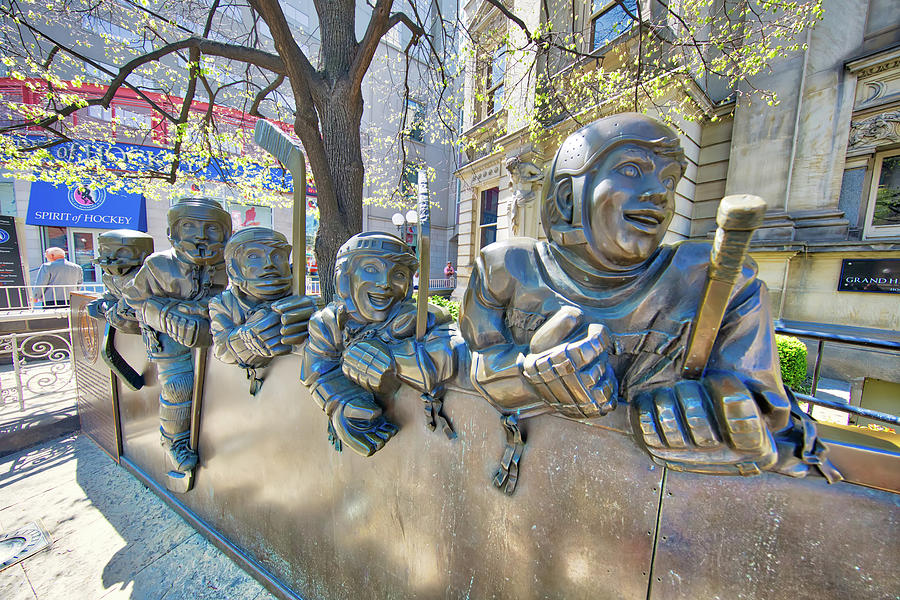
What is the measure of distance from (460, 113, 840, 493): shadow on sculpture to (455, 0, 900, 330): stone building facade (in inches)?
210

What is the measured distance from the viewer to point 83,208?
14.3 meters

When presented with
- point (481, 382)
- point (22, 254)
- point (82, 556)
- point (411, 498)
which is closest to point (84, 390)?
point (82, 556)

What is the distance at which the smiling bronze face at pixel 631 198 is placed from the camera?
99 cm

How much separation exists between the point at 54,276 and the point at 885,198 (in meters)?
17.0

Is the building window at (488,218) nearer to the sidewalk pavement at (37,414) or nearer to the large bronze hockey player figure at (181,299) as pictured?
the large bronze hockey player figure at (181,299)

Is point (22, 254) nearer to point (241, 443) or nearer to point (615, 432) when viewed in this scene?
point (241, 443)

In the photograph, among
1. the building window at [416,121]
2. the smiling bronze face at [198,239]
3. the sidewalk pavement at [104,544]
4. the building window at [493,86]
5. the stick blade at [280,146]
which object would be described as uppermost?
the building window at [493,86]

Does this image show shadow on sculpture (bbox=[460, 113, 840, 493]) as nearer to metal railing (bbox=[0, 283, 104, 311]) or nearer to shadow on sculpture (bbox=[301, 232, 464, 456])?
shadow on sculpture (bbox=[301, 232, 464, 456])

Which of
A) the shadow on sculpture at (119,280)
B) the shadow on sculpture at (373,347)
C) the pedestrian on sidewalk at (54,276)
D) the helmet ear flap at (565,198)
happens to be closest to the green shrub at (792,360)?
the helmet ear flap at (565,198)

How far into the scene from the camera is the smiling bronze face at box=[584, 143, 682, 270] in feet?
3.26

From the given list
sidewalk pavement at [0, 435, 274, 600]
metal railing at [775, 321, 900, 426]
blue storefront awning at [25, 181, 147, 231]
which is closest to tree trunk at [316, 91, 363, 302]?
sidewalk pavement at [0, 435, 274, 600]

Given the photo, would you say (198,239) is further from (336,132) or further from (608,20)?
(608,20)

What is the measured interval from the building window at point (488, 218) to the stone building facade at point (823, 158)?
501cm

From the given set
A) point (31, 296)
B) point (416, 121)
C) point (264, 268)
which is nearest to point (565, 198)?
point (264, 268)
